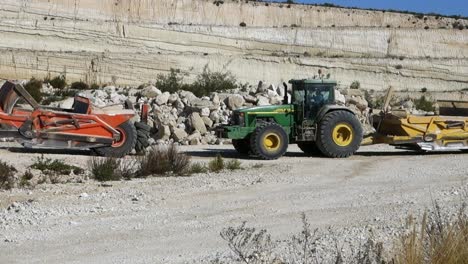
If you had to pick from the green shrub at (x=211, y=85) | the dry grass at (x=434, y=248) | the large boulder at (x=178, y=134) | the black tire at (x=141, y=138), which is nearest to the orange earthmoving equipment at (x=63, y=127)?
the black tire at (x=141, y=138)

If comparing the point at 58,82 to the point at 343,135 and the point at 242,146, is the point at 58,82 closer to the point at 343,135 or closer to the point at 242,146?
the point at 242,146

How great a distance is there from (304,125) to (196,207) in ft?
28.0

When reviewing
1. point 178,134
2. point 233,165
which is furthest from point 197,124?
point 233,165

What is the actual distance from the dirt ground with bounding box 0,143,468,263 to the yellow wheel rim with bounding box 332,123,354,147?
2.32 metres

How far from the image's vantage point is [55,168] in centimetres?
1708

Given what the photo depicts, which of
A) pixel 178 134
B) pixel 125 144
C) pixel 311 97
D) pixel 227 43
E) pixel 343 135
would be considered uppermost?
pixel 227 43

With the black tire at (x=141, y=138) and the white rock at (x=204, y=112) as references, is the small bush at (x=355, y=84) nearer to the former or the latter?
the white rock at (x=204, y=112)

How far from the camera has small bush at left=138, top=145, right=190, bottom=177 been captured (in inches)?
659

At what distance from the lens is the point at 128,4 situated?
207 ft

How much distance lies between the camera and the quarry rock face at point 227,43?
45031 mm

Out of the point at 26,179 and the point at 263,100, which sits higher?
the point at 263,100

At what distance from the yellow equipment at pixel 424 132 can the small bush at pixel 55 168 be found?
26.8 feet

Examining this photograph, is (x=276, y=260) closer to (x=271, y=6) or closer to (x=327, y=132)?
(x=327, y=132)

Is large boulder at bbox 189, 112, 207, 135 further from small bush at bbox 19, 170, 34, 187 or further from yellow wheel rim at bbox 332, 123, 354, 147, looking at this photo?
small bush at bbox 19, 170, 34, 187
